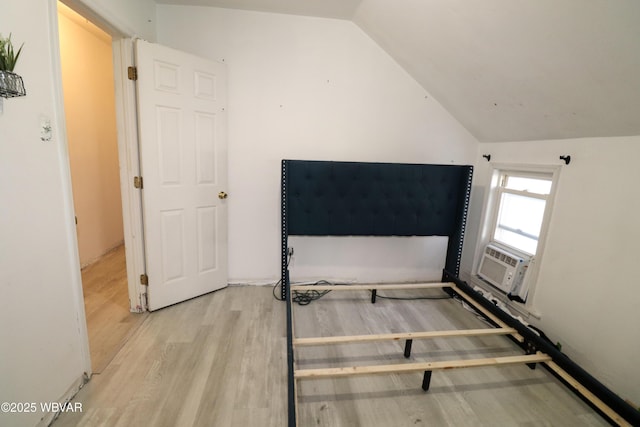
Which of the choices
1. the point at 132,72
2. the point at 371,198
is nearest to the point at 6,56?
the point at 132,72

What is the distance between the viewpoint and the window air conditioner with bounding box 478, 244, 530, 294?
255 centimetres

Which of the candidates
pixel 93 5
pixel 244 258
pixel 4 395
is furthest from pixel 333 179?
pixel 4 395

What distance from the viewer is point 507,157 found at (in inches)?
108

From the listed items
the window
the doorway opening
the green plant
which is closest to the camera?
the green plant

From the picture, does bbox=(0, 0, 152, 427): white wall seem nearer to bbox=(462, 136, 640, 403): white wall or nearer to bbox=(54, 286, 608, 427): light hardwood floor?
bbox=(54, 286, 608, 427): light hardwood floor

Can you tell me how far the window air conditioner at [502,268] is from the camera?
2.55 m

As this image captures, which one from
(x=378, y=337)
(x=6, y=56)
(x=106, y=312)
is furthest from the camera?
(x=106, y=312)

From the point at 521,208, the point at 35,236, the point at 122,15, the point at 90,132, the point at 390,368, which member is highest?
the point at 122,15

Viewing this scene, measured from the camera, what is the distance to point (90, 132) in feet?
11.1

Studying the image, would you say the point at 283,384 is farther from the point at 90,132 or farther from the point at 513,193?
the point at 90,132

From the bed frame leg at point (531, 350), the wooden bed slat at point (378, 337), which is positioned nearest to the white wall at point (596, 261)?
the bed frame leg at point (531, 350)

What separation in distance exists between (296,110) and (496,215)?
2.31 metres

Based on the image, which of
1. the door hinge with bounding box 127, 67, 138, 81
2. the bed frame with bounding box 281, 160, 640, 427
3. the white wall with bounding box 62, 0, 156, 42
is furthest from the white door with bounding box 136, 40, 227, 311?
the bed frame with bounding box 281, 160, 640, 427

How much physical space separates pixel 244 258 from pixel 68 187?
1681 mm
